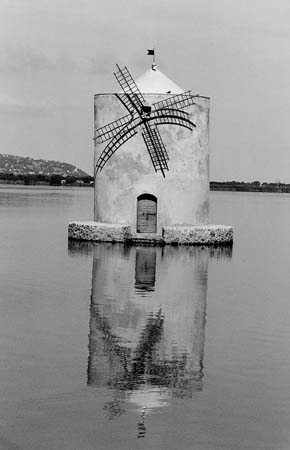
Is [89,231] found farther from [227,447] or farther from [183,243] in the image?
[227,447]

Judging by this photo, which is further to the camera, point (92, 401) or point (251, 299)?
point (251, 299)

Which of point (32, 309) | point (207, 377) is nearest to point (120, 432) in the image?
point (207, 377)

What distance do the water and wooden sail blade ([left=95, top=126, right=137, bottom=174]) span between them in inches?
205

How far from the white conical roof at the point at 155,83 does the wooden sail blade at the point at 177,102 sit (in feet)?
1.27

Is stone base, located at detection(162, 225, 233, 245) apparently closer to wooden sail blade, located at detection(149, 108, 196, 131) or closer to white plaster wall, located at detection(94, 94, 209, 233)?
white plaster wall, located at detection(94, 94, 209, 233)

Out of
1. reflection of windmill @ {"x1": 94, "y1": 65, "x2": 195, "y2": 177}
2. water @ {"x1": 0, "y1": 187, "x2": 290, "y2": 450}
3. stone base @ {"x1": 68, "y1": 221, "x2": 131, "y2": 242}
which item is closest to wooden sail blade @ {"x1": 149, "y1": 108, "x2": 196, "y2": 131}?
reflection of windmill @ {"x1": 94, "y1": 65, "x2": 195, "y2": 177}

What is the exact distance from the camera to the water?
6.88 m

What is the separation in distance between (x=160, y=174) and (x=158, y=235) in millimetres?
1447

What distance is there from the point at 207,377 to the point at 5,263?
10.3m

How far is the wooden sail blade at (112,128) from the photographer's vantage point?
2195 centimetres

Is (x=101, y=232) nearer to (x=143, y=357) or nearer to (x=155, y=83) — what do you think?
(x=155, y=83)

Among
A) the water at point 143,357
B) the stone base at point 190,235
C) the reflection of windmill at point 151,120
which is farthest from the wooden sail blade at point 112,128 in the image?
the water at point 143,357

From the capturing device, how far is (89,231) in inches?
883

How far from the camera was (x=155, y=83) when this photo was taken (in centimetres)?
2283
